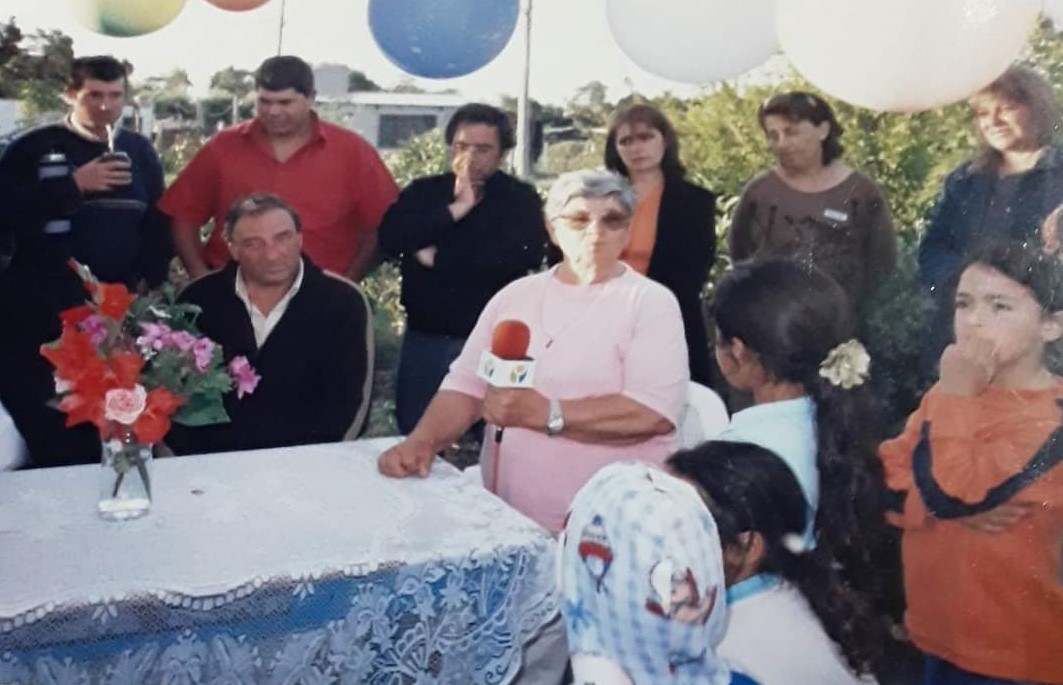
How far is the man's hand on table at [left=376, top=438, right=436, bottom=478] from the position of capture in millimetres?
2498

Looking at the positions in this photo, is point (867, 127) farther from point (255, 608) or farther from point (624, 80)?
point (255, 608)

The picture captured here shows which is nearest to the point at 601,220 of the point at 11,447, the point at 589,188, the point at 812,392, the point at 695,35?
the point at 589,188

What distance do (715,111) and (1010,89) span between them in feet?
1.84

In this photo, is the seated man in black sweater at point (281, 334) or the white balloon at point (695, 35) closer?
the white balloon at point (695, 35)

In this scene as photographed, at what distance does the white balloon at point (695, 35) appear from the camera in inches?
92.5

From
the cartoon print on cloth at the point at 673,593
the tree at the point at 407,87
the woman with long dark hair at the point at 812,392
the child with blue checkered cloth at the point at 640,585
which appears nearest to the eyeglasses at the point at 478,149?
the tree at the point at 407,87

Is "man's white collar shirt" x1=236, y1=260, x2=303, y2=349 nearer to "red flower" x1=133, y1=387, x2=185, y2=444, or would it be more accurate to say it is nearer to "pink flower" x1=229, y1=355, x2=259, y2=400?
"pink flower" x1=229, y1=355, x2=259, y2=400

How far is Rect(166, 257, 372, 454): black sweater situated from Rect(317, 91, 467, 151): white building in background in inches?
14.3

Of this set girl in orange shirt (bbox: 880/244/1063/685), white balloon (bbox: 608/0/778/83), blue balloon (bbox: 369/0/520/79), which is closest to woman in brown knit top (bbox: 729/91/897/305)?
white balloon (bbox: 608/0/778/83)

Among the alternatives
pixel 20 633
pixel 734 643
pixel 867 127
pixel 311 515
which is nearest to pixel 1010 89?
pixel 867 127

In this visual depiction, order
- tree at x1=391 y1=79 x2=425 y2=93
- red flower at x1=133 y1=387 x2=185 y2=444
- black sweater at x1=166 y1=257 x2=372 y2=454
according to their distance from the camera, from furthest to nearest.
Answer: black sweater at x1=166 y1=257 x2=372 y2=454
tree at x1=391 y1=79 x2=425 y2=93
red flower at x1=133 y1=387 x2=185 y2=444

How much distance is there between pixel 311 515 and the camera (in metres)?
2.24

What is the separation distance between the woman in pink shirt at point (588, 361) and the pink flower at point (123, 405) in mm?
540

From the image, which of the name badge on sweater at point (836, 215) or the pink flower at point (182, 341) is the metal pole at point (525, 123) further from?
the pink flower at point (182, 341)
